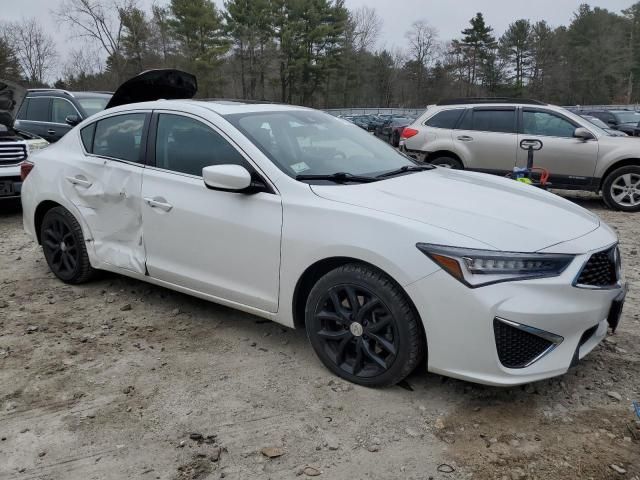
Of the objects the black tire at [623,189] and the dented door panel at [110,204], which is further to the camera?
the black tire at [623,189]

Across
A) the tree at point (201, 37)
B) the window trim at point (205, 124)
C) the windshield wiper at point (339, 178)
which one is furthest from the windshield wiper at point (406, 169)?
the tree at point (201, 37)

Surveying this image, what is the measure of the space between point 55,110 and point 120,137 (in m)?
7.42

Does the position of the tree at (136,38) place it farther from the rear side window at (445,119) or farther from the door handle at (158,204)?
the door handle at (158,204)

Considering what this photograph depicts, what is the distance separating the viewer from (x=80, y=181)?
172 inches

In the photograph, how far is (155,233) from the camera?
12.7 ft

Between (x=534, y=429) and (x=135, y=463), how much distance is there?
1924mm

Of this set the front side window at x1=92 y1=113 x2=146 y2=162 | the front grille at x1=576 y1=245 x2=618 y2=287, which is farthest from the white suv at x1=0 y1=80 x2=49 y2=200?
the front grille at x1=576 y1=245 x2=618 y2=287

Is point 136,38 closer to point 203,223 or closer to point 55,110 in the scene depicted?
point 55,110

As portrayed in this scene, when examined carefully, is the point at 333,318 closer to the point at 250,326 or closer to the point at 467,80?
the point at 250,326

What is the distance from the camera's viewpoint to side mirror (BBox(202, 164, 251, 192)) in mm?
3221

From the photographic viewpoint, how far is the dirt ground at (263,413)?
2479 mm

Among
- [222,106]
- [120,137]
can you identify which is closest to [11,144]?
[120,137]

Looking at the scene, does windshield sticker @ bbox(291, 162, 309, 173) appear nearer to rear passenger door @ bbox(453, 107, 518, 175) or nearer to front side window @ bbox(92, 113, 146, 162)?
front side window @ bbox(92, 113, 146, 162)

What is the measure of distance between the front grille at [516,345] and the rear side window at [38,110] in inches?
413
